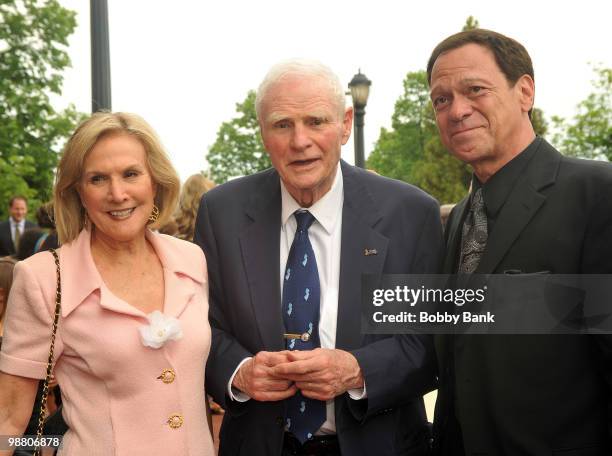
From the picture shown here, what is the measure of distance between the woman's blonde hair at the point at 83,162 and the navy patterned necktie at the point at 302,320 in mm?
695

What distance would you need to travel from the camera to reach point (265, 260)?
3.12 meters

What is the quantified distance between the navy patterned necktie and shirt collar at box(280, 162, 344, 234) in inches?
7.2

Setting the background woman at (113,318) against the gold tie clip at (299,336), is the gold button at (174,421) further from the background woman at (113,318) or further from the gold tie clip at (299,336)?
the gold tie clip at (299,336)

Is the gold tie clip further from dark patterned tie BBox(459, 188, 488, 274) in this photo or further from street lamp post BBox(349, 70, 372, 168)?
street lamp post BBox(349, 70, 372, 168)

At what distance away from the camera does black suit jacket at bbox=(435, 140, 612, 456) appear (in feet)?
8.46

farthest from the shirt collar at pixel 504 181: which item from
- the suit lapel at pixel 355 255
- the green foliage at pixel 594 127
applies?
the green foliage at pixel 594 127

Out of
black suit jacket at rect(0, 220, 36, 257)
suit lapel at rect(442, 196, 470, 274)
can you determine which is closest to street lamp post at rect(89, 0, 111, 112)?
suit lapel at rect(442, 196, 470, 274)

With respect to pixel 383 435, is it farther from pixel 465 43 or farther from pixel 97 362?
pixel 465 43

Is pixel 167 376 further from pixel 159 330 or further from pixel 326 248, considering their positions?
pixel 326 248

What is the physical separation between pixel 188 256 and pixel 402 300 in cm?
104

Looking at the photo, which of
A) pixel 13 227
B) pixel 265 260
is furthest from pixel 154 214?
pixel 13 227

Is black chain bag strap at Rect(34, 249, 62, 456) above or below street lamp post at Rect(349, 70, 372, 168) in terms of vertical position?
below

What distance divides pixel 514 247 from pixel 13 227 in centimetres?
1255

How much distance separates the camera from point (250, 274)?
3.11 metres
